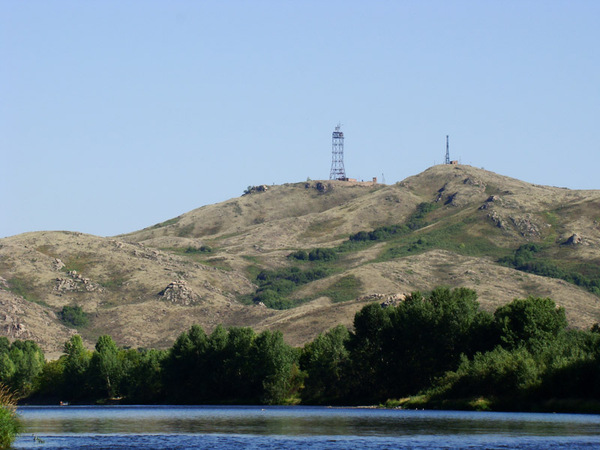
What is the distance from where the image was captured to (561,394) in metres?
98.6

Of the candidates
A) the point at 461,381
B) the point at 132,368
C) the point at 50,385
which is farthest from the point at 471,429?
the point at 50,385

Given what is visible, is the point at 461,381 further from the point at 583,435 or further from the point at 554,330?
the point at 583,435

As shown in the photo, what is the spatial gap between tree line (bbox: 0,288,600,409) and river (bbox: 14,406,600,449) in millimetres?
5826

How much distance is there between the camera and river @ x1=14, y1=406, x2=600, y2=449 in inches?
2781

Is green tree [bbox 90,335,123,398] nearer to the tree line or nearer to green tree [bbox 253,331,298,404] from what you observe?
the tree line

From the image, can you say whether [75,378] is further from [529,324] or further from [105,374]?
[529,324]

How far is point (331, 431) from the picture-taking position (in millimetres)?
82062

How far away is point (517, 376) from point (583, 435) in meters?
28.4

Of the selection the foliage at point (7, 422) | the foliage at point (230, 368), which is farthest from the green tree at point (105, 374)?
the foliage at point (7, 422)

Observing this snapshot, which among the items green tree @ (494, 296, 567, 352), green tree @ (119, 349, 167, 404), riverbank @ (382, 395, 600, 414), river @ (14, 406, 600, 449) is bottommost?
river @ (14, 406, 600, 449)

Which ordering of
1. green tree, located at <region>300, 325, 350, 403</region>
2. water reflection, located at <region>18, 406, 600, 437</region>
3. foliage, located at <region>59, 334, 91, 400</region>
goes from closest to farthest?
water reflection, located at <region>18, 406, 600, 437</region> < green tree, located at <region>300, 325, 350, 403</region> < foliage, located at <region>59, 334, 91, 400</region>

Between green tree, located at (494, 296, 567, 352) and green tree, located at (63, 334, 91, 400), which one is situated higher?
green tree, located at (494, 296, 567, 352)

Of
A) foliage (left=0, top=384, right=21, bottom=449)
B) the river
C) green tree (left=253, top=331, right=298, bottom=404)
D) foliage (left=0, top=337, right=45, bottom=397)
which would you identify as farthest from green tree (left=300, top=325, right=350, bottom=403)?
foliage (left=0, top=384, right=21, bottom=449)

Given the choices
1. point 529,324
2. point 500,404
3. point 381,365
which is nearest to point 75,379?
point 381,365
